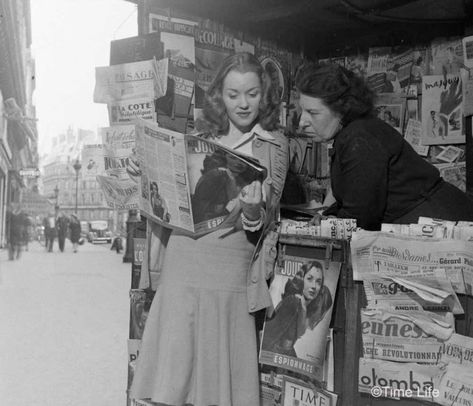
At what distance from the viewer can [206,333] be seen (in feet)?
6.68

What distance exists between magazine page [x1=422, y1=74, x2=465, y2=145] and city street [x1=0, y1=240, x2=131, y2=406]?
2605 millimetres

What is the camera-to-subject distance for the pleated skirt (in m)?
2.02

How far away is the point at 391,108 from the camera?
3391 mm

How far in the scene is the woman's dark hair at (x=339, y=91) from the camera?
2188 millimetres

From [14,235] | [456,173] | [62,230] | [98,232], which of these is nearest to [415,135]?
[456,173]

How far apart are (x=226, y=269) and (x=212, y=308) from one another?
5.8 inches

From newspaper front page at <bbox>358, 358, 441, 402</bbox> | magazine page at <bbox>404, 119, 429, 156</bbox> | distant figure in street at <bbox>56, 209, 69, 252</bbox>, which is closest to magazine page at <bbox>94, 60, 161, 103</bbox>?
magazine page at <bbox>404, 119, 429, 156</bbox>

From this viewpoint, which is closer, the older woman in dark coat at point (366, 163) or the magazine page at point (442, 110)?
the older woman in dark coat at point (366, 163)

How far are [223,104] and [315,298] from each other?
0.82m

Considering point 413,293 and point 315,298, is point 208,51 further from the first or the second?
point 413,293

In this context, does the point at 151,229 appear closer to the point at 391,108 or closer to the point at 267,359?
the point at 267,359

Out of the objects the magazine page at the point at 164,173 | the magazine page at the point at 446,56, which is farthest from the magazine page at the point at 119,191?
the magazine page at the point at 446,56

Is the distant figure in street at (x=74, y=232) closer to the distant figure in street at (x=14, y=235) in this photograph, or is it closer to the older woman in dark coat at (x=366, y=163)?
the distant figure in street at (x=14, y=235)

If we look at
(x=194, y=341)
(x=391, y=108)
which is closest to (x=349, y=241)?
(x=194, y=341)
